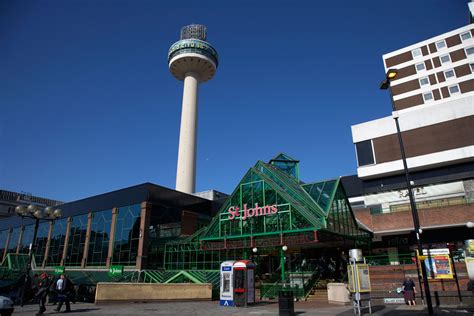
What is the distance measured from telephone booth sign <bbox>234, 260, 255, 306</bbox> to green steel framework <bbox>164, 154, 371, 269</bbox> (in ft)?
17.2

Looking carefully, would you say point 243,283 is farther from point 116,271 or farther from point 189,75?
point 189,75

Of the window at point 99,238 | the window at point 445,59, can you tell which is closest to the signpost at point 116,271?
the window at point 99,238

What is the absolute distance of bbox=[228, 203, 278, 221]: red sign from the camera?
84.6 ft

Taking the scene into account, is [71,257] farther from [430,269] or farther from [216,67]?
[216,67]

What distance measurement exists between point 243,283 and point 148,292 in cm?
721

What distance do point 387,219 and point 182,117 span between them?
42160 millimetres

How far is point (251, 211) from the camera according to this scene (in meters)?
27.0

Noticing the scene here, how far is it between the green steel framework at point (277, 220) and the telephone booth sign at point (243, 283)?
5.26 m

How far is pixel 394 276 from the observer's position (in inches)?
833

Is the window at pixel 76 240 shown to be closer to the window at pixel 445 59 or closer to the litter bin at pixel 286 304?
the litter bin at pixel 286 304

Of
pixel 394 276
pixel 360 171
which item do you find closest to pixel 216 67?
pixel 360 171

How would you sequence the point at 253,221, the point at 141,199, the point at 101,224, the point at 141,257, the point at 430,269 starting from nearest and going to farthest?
the point at 430,269 → the point at 253,221 → the point at 141,257 → the point at 141,199 → the point at 101,224

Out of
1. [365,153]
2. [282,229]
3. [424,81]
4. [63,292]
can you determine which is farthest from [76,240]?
[424,81]

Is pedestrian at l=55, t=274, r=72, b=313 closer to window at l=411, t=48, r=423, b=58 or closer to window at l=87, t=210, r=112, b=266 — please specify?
window at l=87, t=210, r=112, b=266
